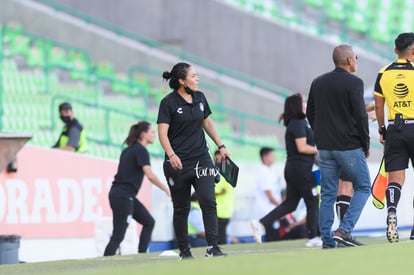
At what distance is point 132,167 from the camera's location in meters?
15.0

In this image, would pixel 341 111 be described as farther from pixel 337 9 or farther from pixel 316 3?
pixel 316 3

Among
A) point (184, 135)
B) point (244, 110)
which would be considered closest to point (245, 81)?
point (244, 110)

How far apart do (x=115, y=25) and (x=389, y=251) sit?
20.8 metres

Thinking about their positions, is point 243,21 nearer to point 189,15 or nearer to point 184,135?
point 189,15

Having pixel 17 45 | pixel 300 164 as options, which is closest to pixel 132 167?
pixel 300 164

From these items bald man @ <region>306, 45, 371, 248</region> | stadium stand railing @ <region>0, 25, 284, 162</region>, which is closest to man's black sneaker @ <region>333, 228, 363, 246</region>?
bald man @ <region>306, 45, 371, 248</region>

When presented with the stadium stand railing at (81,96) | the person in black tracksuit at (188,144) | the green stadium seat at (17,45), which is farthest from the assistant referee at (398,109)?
the green stadium seat at (17,45)

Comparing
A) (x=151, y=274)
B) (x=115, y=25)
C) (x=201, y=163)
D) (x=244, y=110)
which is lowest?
(x=151, y=274)

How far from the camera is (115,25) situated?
29547 mm

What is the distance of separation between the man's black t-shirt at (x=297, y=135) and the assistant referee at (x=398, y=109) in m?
2.75

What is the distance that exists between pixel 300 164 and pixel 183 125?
12.9ft

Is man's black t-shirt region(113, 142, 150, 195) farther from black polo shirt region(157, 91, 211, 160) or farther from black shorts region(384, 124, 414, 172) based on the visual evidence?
black shorts region(384, 124, 414, 172)

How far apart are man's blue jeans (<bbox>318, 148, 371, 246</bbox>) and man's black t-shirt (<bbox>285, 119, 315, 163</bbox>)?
106 inches

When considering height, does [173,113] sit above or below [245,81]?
below
